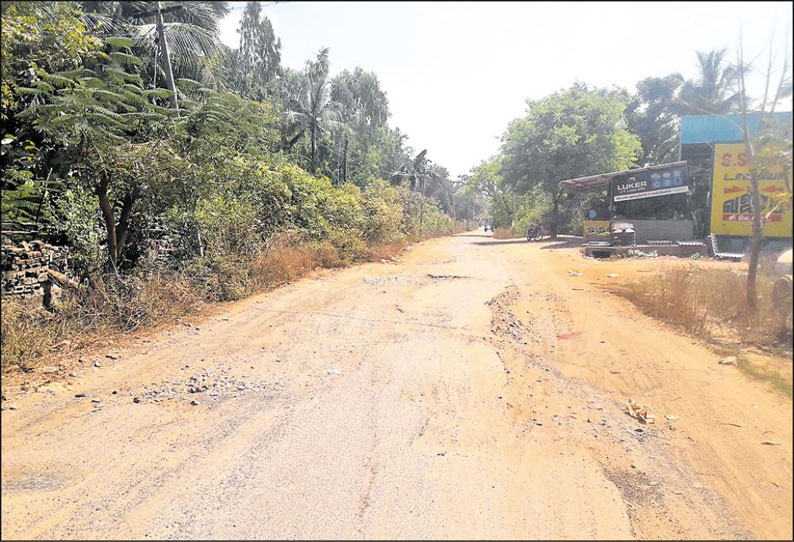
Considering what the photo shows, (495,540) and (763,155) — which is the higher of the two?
(763,155)

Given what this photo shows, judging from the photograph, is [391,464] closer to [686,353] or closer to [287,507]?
[287,507]

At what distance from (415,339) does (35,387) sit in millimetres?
3777

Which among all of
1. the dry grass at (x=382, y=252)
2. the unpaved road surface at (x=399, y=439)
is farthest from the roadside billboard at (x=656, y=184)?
the dry grass at (x=382, y=252)

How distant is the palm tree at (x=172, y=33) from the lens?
11.3 meters

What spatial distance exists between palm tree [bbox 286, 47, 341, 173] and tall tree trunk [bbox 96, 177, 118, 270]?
20.1m

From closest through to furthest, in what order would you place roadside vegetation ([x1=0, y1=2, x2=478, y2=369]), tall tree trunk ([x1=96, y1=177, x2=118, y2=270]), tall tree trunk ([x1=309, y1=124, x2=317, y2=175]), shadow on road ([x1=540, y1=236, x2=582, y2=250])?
roadside vegetation ([x1=0, y1=2, x2=478, y2=369]) → tall tree trunk ([x1=96, y1=177, x2=118, y2=270]) → shadow on road ([x1=540, y1=236, x2=582, y2=250]) → tall tree trunk ([x1=309, y1=124, x2=317, y2=175])

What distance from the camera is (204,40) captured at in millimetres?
12891

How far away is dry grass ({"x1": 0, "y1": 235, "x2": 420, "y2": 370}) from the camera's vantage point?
4.39 metres

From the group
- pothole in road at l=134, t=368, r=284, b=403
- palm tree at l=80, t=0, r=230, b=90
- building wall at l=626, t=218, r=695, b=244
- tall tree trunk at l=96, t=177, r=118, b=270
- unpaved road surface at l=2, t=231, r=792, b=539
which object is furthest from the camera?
palm tree at l=80, t=0, r=230, b=90

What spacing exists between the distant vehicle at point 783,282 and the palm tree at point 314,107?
85.1 feet

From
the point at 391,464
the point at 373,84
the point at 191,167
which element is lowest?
the point at 391,464

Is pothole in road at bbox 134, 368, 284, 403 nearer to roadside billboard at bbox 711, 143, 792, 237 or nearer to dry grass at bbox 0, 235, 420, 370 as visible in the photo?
dry grass at bbox 0, 235, 420, 370

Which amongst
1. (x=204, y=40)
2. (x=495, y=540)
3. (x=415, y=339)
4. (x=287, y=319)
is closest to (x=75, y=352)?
(x=287, y=319)

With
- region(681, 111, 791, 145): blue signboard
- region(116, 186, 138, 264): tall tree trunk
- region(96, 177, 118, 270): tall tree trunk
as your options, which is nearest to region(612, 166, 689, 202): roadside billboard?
region(681, 111, 791, 145): blue signboard
